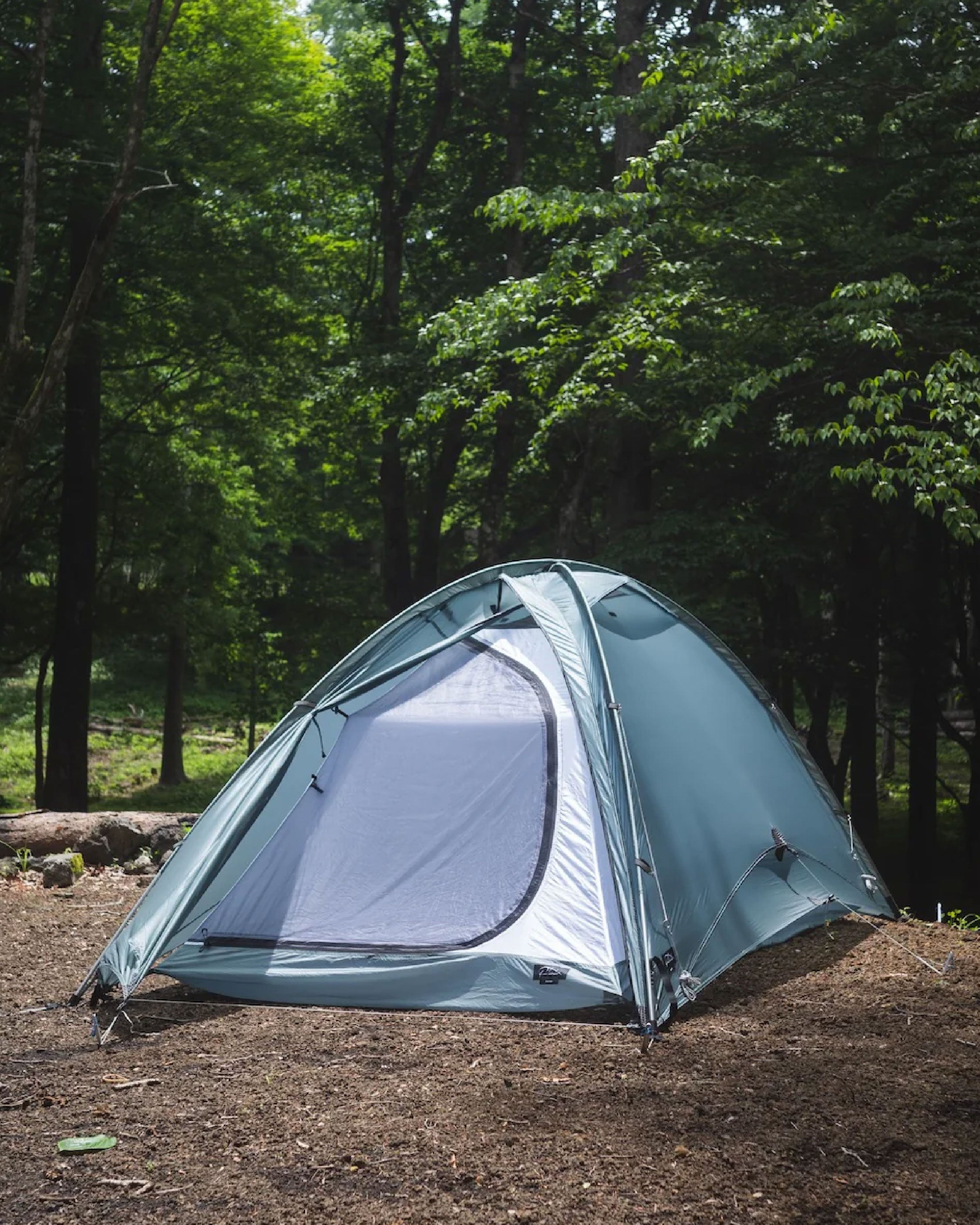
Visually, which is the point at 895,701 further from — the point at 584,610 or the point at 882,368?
the point at 584,610

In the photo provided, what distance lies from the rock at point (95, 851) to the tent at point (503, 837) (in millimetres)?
3430

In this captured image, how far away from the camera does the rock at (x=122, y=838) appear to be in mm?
8953

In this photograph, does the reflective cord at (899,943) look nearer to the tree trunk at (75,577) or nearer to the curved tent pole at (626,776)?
the curved tent pole at (626,776)

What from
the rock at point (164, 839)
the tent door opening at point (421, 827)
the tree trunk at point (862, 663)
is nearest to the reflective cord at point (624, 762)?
the tent door opening at point (421, 827)

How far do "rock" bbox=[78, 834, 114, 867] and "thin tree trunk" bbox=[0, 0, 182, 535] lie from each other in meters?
2.39

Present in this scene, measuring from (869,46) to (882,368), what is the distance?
3342 mm

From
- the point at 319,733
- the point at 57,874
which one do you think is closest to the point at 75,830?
the point at 57,874

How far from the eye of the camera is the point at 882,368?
32.2ft

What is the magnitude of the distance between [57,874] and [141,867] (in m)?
0.68

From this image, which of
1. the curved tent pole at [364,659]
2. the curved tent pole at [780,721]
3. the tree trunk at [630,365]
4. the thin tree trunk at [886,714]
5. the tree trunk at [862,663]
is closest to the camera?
the curved tent pole at [364,659]

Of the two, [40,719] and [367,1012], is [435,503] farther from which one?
[367,1012]

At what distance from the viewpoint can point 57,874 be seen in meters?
8.09

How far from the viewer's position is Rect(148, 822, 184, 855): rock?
29.5ft

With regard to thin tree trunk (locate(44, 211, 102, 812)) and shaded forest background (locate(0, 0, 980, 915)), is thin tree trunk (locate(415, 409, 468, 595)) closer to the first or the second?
shaded forest background (locate(0, 0, 980, 915))
